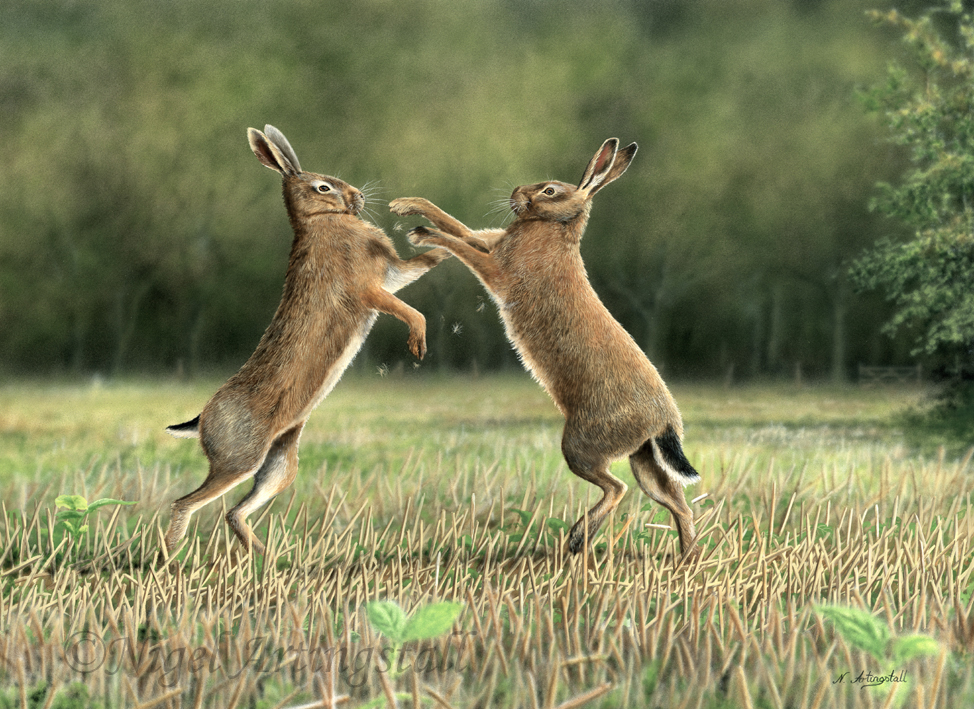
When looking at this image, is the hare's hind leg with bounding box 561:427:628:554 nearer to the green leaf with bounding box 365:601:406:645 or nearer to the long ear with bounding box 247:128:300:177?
the green leaf with bounding box 365:601:406:645

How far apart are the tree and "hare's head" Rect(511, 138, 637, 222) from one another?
693cm

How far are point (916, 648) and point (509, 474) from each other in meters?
4.58

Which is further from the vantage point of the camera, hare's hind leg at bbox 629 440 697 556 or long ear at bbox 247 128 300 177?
hare's hind leg at bbox 629 440 697 556

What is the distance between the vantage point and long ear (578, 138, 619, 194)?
5492mm

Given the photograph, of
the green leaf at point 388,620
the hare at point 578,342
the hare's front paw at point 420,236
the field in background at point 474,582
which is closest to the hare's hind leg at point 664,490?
the hare at point 578,342

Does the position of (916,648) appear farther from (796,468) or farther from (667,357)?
(667,357)

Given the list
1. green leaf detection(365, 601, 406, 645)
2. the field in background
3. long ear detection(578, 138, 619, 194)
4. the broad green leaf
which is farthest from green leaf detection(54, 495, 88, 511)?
long ear detection(578, 138, 619, 194)

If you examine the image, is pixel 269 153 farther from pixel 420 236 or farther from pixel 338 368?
pixel 338 368

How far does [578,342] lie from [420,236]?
114 cm

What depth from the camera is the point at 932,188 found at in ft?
38.4

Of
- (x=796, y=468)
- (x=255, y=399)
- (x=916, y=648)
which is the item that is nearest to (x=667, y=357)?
(x=796, y=468)
